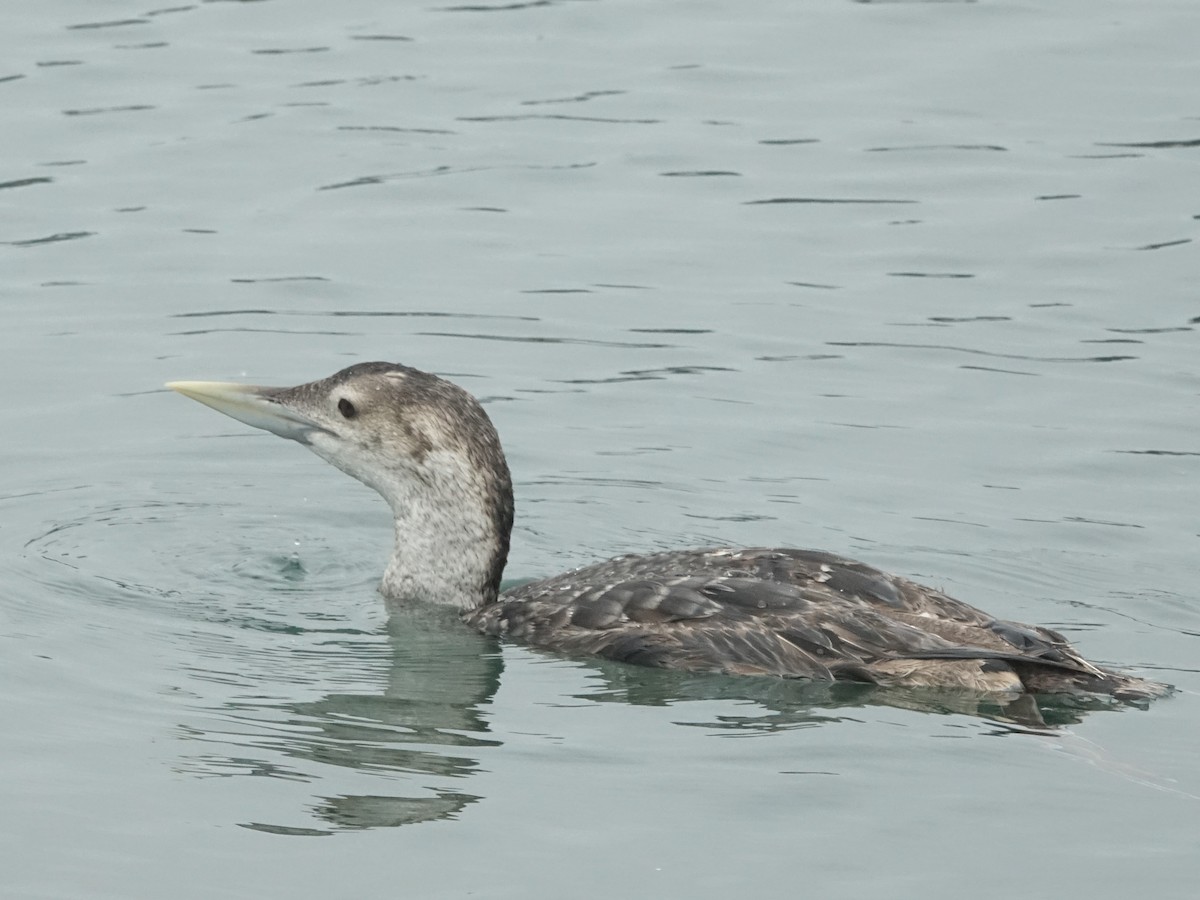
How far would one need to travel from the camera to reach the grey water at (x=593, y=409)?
715 cm

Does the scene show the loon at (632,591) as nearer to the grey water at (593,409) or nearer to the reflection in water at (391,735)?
the grey water at (593,409)

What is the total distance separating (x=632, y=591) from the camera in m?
8.68

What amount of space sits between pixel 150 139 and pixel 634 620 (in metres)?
7.46

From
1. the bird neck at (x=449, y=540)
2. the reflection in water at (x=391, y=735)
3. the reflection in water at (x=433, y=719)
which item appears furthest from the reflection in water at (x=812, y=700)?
the bird neck at (x=449, y=540)

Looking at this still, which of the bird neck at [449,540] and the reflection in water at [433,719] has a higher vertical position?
the bird neck at [449,540]

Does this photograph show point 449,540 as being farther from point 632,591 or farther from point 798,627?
point 798,627

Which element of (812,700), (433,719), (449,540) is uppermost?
(449,540)

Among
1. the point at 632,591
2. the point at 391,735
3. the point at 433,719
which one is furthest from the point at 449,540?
the point at 391,735

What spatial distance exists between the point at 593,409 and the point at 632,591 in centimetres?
299

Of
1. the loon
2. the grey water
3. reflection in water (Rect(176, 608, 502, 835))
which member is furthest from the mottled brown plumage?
reflection in water (Rect(176, 608, 502, 835))

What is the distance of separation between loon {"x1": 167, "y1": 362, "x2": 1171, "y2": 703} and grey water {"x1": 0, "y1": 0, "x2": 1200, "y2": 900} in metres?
0.15

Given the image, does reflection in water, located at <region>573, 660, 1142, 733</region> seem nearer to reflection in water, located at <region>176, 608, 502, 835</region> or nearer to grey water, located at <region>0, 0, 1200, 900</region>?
grey water, located at <region>0, 0, 1200, 900</region>

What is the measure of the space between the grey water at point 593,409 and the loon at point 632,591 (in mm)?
147

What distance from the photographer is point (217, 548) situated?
32.7ft
